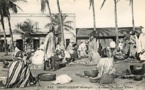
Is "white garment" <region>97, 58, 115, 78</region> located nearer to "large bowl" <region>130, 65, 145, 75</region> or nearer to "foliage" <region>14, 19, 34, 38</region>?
"large bowl" <region>130, 65, 145, 75</region>

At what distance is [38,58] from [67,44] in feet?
2.33

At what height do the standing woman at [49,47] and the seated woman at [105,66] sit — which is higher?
the standing woman at [49,47]

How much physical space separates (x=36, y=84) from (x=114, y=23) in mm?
1766

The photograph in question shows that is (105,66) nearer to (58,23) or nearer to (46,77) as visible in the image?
(46,77)

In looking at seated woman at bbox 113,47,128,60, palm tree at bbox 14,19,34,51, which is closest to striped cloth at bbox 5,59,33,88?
palm tree at bbox 14,19,34,51

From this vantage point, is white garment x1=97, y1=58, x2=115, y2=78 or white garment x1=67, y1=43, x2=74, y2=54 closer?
white garment x1=97, y1=58, x2=115, y2=78

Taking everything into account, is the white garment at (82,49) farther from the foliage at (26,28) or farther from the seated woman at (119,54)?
the foliage at (26,28)

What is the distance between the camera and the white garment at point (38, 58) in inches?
256

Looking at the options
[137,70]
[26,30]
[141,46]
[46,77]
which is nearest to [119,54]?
[141,46]

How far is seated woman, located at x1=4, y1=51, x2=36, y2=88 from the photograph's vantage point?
564 centimetres

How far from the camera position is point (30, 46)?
21.0 feet

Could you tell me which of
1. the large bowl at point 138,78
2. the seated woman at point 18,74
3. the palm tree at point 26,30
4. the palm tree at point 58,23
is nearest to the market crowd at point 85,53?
the seated woman at point 18,74

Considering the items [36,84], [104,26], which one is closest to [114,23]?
[104,26]

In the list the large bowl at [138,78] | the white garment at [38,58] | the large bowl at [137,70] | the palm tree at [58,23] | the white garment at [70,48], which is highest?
the palm tree at [58,23]
